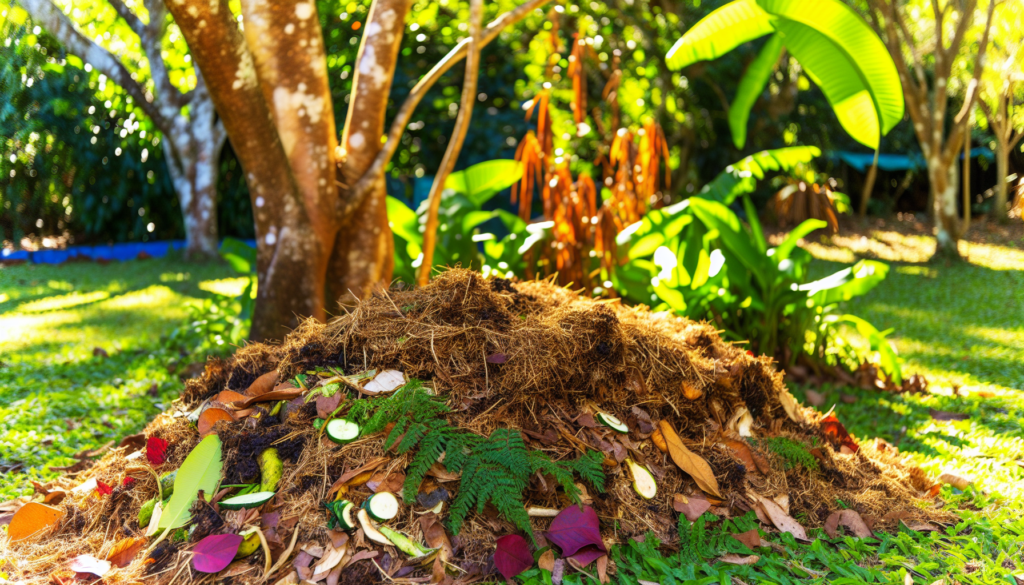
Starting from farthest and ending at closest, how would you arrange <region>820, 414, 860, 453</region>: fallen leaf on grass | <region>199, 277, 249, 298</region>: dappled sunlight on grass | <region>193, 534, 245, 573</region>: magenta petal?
<region>199, 277, 249, 298</region>: dappled sunlight on grass → <region>820, 414, 860, 453</region>: fallen leaf on grass → <region>193, 534, 245, 573</region>: magenta petal

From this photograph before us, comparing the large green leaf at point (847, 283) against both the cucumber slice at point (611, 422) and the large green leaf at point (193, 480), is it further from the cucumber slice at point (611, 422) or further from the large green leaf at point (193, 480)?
the large green leaf at point (193, 480)

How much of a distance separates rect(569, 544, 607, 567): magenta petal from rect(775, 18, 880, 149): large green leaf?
88.4 inches

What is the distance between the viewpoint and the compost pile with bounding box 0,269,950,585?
188cm

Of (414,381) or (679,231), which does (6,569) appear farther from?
(679,231)

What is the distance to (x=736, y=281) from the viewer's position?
12.7 ft

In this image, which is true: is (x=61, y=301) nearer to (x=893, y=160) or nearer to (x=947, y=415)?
(x=947, y=415)

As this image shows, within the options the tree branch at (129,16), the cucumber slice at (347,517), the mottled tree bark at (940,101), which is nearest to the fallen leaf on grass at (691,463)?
the cucumber slice at (347,517)

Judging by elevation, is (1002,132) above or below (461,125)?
above

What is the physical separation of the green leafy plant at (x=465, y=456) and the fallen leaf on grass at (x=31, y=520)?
3.27ft

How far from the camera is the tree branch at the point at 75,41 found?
228 inches

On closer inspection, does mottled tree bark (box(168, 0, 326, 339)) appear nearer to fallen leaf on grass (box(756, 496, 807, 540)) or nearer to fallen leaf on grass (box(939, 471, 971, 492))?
fallen leaf on grass (box(756, 496, 807, 540))

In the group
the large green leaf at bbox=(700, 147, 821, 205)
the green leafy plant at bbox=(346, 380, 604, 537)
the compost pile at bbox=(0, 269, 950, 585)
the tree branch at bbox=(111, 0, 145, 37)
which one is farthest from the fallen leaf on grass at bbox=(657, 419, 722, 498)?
the tree branch at bbox=(111, 0, 145, 37)

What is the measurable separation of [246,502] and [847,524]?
182 cm

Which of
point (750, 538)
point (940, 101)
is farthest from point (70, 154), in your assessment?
point (940, 101)
